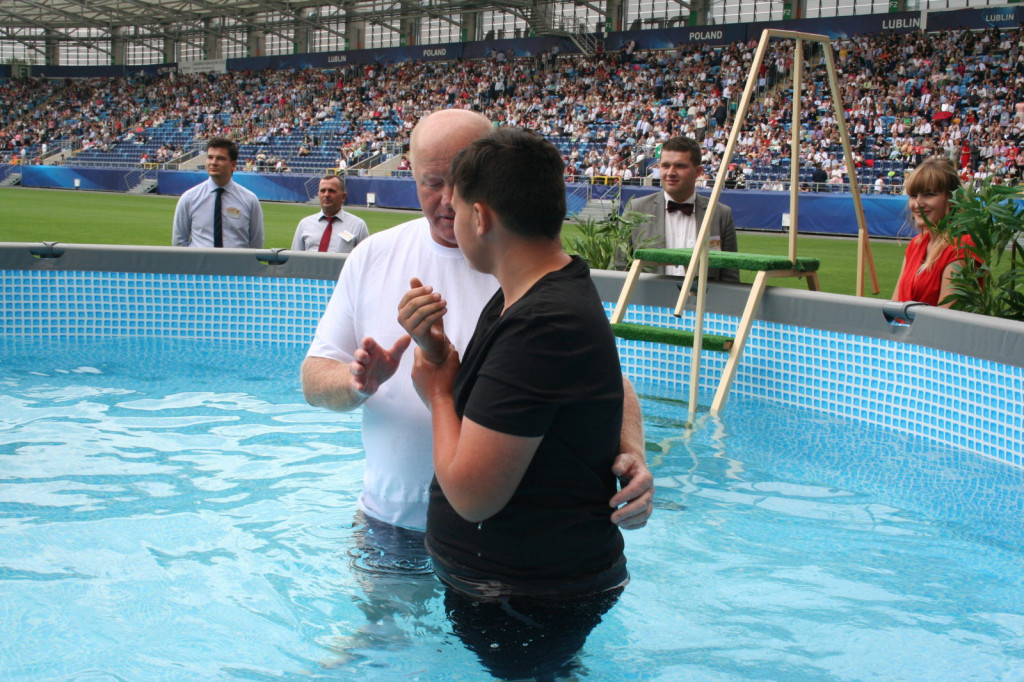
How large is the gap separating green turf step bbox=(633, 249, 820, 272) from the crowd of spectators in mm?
14136

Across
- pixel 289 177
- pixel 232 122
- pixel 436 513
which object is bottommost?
pixel 436 513

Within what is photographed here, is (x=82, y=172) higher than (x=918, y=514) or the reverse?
higher

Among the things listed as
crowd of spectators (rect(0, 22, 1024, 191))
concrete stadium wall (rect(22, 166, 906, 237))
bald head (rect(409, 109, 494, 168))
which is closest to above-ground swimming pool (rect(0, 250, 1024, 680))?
bald head (rect(409, 109, 494, 168))

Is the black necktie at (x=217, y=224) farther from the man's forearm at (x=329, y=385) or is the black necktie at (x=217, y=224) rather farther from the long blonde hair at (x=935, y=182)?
the man's forearm at (x=329, y=385)

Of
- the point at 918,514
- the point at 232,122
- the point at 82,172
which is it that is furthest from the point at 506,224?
the point at 232,122

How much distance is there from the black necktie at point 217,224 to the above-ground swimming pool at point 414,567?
128cm

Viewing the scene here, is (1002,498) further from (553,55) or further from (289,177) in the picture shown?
(553,55)

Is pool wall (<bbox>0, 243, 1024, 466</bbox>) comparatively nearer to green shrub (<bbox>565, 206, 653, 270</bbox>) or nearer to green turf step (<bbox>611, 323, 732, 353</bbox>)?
green shrub (<bbox>565, 206, 653, 270</bbox>)

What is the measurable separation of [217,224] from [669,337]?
3825 mm

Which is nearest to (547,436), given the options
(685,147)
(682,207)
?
(685,147)

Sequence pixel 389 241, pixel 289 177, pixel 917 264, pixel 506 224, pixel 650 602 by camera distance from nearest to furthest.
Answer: pixel 506 224 < pixel 389 241 < pixel 650 602 < pixel 917 264 < pixel 289 177

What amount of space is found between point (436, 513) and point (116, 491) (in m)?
2.95

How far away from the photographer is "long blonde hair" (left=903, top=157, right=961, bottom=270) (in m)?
5.33

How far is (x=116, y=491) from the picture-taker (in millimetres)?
4387
